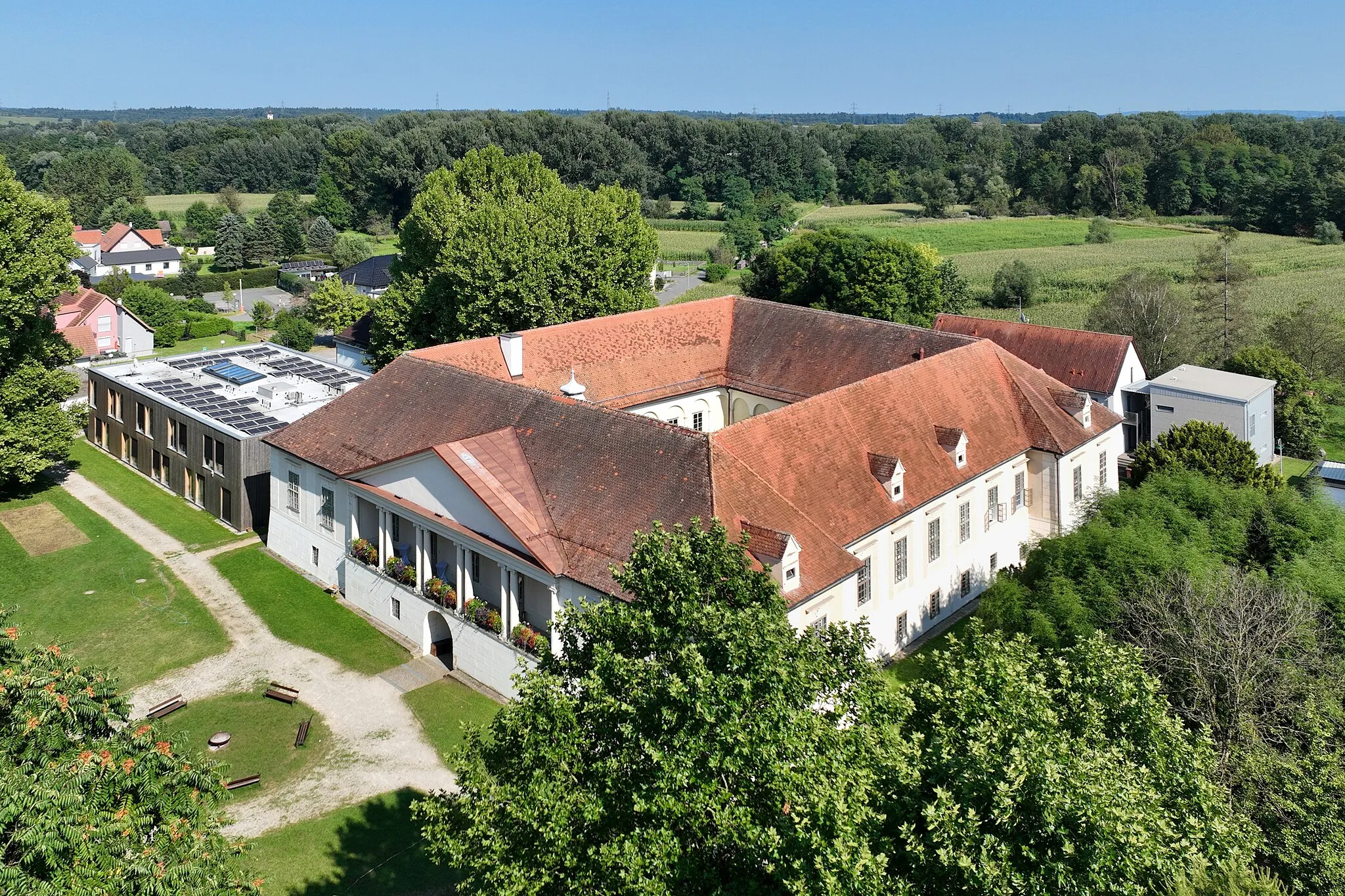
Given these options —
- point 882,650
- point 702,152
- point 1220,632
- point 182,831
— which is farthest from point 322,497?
point 702,152

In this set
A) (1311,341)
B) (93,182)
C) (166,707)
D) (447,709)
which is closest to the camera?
(166,707)

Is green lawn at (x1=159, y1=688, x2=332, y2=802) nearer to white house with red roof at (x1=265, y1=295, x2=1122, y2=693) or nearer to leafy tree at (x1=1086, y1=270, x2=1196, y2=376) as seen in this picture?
white house with red roof at (x1=265, y1=295, x2=1122, y2=693)

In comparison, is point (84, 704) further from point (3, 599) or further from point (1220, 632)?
point (3, 599)

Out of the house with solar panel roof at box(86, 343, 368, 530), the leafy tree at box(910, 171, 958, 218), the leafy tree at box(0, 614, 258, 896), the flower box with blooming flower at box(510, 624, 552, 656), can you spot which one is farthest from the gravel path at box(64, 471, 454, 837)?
the leafy tree at box(910, 171, 958, 218)

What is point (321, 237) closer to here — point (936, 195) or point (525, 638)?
point (936, 195)

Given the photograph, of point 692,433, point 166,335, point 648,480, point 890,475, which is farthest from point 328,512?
point 166,335

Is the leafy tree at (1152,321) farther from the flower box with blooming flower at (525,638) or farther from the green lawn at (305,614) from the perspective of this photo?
the green lawn at (305,614)
